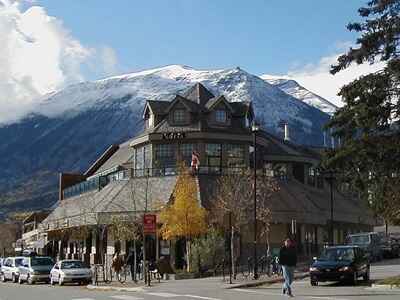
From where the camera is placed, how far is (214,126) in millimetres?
59031

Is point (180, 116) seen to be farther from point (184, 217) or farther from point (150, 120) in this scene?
point (184, 217)

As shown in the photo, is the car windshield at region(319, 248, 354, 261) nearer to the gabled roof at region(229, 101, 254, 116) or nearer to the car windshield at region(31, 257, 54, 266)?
the car windshield at region(31, 257, 54, 266)

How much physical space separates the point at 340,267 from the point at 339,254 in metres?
1.25

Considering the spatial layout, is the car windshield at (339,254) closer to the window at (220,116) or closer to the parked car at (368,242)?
the parked car at (368,242)

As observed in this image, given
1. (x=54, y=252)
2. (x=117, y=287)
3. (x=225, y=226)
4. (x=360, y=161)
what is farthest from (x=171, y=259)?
(x=54, y=252)

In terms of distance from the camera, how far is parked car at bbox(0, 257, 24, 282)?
4841 centimetres

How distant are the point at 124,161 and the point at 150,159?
1380 cm

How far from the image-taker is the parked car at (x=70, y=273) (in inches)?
1585

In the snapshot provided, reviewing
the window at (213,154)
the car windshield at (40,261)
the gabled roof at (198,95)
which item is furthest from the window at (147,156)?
the car windshield at (40,261)

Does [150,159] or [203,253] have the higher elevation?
[150,159]

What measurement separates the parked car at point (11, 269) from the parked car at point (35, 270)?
1330 millimetres

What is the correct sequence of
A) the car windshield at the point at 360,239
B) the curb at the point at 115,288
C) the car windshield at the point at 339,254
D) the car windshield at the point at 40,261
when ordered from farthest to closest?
the car windshield at the point at 360,239 < the car windshield at the point at 40,261 < the curb at the point at 115,288 < the car windshield at the point at 339,254

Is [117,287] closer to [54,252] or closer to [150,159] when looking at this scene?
[150,159]

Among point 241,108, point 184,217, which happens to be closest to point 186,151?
→ point 241,108
